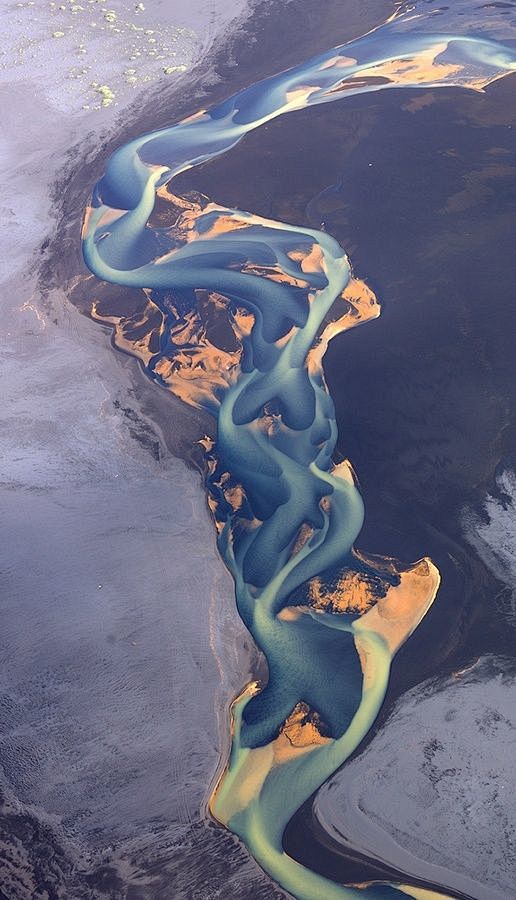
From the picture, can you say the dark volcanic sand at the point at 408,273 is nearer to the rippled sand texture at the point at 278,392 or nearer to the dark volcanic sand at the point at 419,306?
the dark volcanic sand at the point at 419,306

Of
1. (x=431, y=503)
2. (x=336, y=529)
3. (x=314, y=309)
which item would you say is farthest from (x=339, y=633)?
(x=314, y=309)

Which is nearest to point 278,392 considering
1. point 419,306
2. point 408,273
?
point 419,306

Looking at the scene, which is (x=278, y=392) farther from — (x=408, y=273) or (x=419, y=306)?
(x=408, y=273)

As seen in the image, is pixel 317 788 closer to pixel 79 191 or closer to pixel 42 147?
pixel 79 191

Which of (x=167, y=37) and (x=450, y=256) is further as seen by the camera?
(x=167, y=37)

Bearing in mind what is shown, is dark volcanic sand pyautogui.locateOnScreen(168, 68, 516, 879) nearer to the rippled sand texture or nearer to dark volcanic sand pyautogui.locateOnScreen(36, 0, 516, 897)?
dark volcanic sand pyautogui.locateOnScreen(36, 0, 516, 897)

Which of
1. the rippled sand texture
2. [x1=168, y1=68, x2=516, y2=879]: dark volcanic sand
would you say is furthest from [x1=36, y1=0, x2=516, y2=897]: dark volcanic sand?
the rippled sand texture

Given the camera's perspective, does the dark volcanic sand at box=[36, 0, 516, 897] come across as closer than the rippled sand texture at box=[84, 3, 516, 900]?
No
